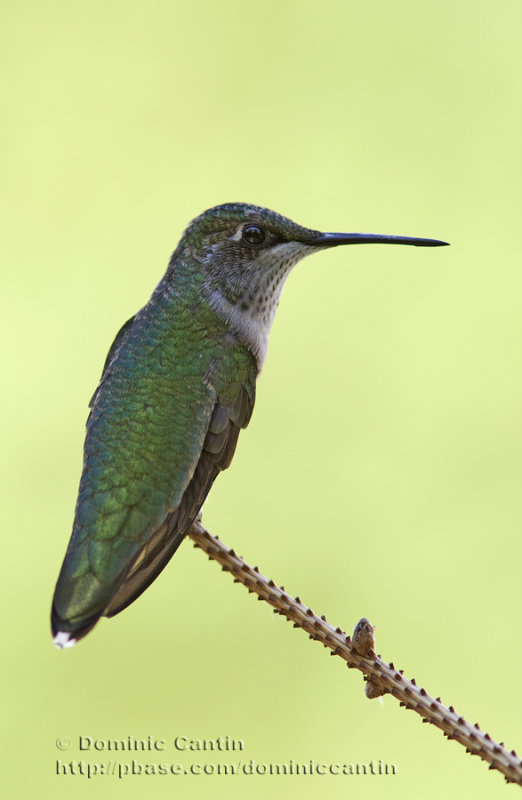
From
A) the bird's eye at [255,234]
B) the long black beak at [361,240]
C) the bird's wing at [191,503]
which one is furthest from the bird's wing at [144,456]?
the long black beak at [361,240]

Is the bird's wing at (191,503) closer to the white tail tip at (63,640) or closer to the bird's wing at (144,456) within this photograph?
the bird's wing at (144,456)

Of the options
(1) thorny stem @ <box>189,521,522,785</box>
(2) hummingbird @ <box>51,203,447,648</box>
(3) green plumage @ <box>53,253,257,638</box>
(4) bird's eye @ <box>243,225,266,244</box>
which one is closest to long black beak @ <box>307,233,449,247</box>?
(2) hummingbird @ <box>51,203,447,648</box>

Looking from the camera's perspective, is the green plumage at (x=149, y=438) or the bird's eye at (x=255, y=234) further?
the bird's eye at (x=255, y=234)

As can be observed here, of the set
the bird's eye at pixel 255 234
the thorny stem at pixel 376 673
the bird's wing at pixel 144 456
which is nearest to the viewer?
the thorny stem at pixel 376 673

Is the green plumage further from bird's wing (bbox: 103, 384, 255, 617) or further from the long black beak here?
the long black beak

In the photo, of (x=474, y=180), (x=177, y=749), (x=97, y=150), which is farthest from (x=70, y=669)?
(x=474, y=180)
